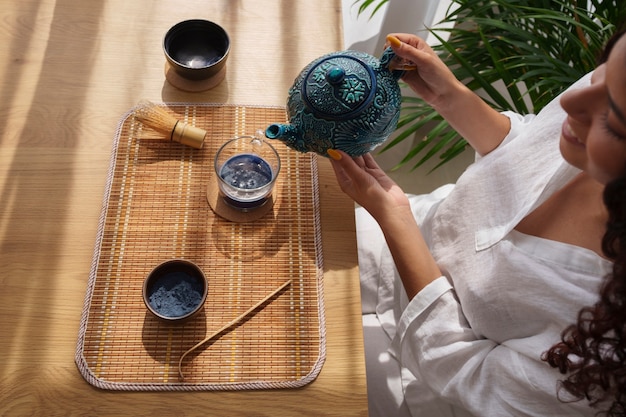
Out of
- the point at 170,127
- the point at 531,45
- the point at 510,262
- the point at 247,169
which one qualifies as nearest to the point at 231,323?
the point at 247,169

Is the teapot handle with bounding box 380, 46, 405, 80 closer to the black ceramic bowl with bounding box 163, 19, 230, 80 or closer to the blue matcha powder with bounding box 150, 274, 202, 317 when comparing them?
the black ceramic bowl with bounding box 163, 19, 230, 80

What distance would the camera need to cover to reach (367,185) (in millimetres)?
984

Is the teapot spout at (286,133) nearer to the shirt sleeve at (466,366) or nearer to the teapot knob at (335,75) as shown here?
the teapot knob at (335,75)

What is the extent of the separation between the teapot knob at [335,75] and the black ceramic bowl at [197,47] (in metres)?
0.32

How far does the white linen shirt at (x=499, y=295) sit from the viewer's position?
85 centimetres

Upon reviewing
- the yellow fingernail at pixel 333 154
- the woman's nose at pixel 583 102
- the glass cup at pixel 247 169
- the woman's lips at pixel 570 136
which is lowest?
the glass cup at pixel 247 169

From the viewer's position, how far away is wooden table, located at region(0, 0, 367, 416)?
2.77ft

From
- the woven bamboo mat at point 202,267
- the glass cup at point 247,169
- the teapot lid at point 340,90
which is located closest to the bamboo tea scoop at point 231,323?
the woven bamboo mat at point 202,267

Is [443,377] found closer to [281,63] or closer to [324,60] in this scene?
[324,60]

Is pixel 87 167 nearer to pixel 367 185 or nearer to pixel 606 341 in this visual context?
pixel 367 185

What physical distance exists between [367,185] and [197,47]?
48 cm

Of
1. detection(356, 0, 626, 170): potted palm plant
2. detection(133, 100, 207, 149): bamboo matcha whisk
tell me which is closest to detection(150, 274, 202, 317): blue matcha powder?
detection(133, 100, 207, 149): bamboo matcha whisk

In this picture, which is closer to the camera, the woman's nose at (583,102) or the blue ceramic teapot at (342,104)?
the woman's nose at (583,102)

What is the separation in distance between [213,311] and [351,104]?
0.43 meters
